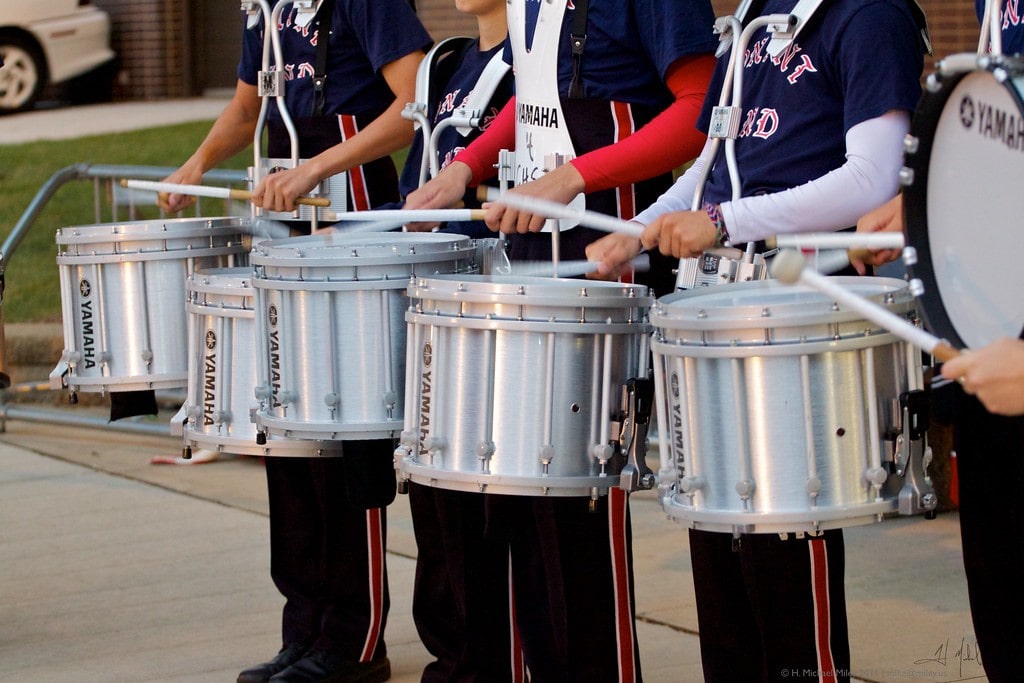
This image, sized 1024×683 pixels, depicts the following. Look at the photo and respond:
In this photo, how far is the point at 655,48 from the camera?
3686 millimetres

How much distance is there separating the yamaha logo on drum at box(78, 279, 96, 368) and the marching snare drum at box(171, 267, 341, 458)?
0.36 m

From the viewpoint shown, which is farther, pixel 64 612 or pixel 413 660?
pixel 64 612

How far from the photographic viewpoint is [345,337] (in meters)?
3.70

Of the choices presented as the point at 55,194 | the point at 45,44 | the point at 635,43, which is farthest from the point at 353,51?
the point at 45,44

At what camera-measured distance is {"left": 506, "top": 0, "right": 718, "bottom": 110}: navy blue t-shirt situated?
364 cm

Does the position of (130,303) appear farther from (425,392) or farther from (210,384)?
(425,392)

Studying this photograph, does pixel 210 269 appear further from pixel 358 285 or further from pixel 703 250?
pixel 703 250

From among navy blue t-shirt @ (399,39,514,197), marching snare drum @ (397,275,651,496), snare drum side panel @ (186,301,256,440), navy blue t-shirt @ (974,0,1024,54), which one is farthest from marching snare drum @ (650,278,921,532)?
navy blue t-shirt @ (399,39,514,197)

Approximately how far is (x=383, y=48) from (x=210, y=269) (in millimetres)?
798

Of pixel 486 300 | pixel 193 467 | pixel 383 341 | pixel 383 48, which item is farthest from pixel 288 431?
pixel 193 467

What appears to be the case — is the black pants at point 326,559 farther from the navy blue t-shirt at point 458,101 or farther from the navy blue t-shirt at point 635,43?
the navy blue t-shirt at point 635,43

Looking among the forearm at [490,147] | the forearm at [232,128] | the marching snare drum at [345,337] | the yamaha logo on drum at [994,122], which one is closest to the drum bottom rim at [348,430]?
the marching snare drum at [345,337]

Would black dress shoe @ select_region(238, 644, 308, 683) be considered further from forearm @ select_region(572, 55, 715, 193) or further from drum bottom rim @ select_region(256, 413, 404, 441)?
forearm @ select_region(572, 55, 715, 193)

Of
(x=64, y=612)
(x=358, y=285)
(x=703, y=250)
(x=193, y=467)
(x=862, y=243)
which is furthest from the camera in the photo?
(x=193, y=467)
